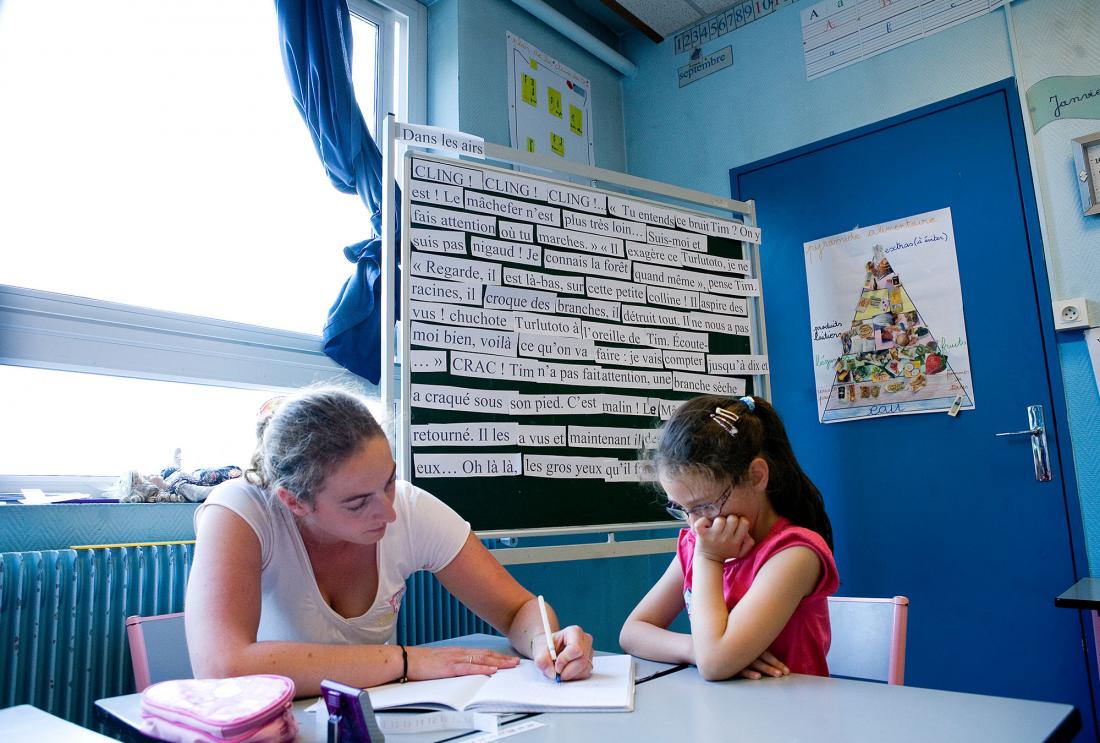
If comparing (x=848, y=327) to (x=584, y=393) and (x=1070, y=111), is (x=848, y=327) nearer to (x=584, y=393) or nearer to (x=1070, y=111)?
(x=1070, y=111)

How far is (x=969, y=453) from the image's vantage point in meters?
2.48

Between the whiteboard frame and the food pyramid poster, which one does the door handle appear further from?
the whiteboard frame

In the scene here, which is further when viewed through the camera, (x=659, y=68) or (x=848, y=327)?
(x=659, y=68)

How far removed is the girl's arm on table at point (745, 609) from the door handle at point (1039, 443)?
1.49 meters

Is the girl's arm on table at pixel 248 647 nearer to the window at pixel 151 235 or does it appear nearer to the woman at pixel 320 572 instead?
the woman at pixel 320 572

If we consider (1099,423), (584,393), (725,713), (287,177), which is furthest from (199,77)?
(1099,423)

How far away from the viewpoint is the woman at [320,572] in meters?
1.11

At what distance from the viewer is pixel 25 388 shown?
6.13 feet

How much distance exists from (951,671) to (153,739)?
239 centimetres

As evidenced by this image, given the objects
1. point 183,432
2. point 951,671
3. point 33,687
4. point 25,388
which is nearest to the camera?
point 33,687

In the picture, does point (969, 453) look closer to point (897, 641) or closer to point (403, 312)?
point (897, 641)

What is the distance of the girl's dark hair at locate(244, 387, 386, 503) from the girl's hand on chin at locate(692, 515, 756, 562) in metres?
0.57

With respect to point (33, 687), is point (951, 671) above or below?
below

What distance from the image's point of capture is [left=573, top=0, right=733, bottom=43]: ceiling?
3197mm
